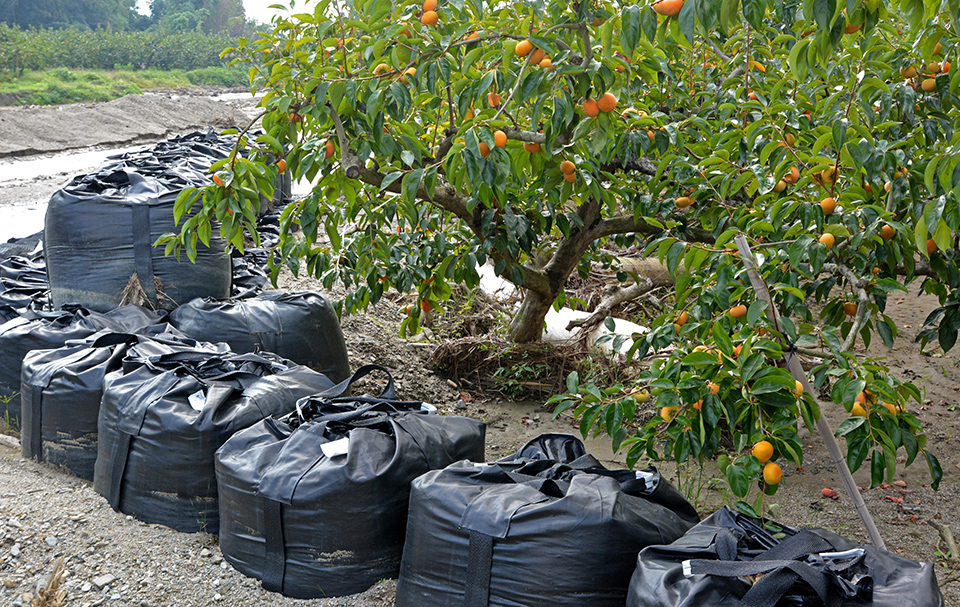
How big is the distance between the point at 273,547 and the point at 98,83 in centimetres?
2092

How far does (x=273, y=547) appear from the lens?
1.84 meters

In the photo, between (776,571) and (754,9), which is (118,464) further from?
(754,9)

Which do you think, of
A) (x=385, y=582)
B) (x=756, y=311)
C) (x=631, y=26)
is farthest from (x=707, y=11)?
(x=385, y=582)

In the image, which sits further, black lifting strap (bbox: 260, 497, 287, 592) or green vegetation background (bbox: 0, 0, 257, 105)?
green vegetation background (bbox: 0, 0, 257, 105)

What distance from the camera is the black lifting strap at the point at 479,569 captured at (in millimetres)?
1553

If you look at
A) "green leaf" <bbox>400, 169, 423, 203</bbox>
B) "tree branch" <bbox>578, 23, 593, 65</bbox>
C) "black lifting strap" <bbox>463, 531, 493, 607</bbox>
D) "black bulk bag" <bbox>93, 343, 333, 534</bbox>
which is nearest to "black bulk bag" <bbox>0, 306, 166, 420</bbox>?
"black bulk bag" <bbox>93, 343, 333, 534</bbox>

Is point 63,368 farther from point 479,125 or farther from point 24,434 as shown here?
point 479,125

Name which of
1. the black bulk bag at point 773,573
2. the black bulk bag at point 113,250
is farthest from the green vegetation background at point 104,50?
the black bulk bag at point 773,573

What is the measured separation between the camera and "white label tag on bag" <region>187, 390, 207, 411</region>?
6.92 feet

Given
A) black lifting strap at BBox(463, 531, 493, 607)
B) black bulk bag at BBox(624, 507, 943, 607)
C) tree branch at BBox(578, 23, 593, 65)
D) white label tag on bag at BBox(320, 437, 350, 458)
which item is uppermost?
tree branch at BBox(578, 23, 593, 65)

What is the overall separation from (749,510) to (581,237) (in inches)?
66.3

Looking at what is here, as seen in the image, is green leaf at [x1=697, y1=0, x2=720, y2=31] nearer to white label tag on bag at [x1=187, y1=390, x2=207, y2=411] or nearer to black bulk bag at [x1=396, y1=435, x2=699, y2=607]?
black bulk bag at [x1=396, y1=435, x2=699, y2=607]

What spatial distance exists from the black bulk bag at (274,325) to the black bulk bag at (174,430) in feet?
2.22

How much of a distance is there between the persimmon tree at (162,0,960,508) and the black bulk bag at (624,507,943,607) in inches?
6.6
